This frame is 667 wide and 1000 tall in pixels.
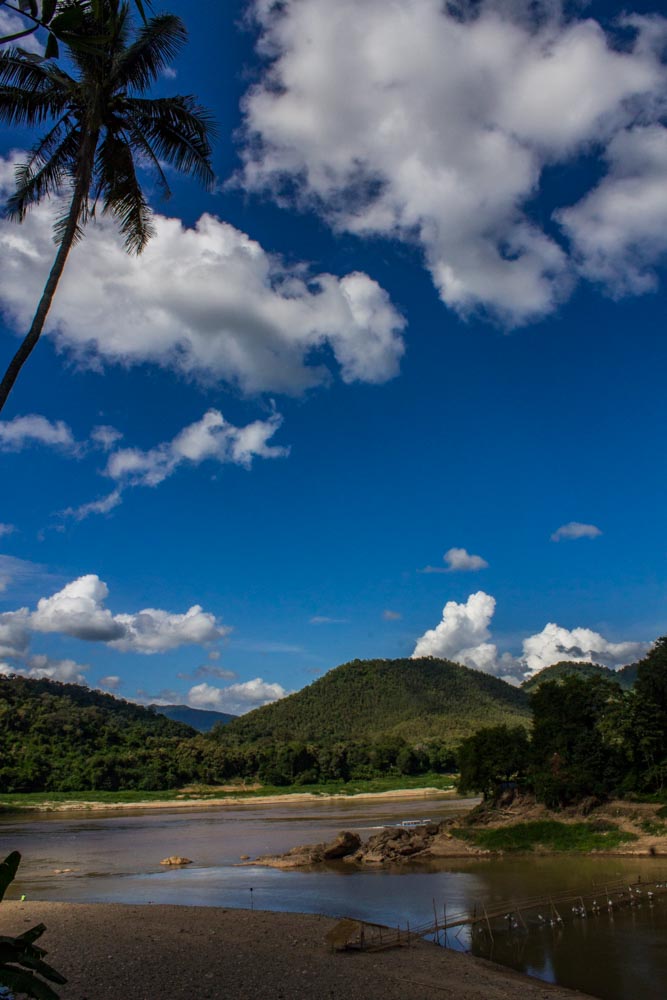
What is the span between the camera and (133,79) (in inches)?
634

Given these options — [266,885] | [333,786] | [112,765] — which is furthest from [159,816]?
[266,885]

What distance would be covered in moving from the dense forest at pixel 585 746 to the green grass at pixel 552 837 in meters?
2.23

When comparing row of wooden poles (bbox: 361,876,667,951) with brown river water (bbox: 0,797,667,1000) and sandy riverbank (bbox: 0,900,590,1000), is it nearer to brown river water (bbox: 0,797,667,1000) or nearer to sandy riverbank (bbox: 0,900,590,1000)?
brown river water (bbox: 0,797,667,1000)

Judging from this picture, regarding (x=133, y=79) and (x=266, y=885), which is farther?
(x=266, y=885)

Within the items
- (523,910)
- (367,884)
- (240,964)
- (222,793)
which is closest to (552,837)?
(367,884)

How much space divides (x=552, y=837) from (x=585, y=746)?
6234 mm

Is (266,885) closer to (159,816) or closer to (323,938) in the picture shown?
(323,938)

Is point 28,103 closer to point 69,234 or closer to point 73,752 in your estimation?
point 69,234

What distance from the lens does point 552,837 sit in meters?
42.0

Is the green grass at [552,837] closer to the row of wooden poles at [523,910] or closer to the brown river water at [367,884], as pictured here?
the brown river water at [367,884]

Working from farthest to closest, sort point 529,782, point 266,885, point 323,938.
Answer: point 529,782, point 266,885, point 323,938

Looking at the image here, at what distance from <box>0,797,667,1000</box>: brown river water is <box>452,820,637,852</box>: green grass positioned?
1.63 meters

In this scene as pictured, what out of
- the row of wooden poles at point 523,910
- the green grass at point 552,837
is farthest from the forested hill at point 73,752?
the row of wooden poles at point 523,910

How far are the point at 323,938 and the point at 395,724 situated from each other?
17897 centimetres
